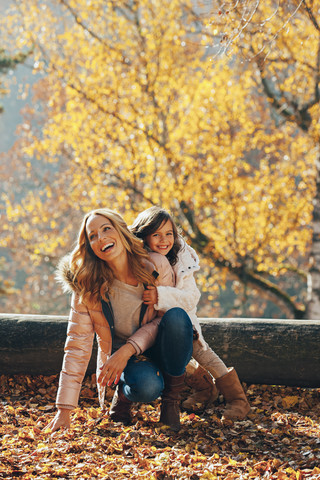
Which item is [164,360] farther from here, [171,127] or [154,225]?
[171,127]

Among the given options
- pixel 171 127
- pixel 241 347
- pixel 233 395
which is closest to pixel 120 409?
pixel 233 395

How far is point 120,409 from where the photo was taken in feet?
8.73

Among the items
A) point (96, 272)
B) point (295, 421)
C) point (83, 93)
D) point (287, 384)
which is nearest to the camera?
point (96, 272)

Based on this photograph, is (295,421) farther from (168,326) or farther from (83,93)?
(83,93)

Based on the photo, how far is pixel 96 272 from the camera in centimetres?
249

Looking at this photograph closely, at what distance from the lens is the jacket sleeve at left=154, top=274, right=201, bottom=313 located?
8.22 ft

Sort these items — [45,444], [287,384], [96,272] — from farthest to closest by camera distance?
[287,384] < [96,272] < [45,444]

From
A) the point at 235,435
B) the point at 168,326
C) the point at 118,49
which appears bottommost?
the point at 235,435

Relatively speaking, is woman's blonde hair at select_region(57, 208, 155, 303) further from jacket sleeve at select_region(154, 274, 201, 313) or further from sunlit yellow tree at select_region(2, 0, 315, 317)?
sunlit yellow tree at select_region(2, 0, 315, 317)

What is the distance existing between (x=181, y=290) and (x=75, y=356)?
2.10ft

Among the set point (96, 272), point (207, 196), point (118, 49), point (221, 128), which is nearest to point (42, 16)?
point (118, 49)

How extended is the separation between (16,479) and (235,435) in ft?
3.81

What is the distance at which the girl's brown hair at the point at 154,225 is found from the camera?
2.62 m

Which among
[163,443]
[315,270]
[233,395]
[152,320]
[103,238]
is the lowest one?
[163,443]
